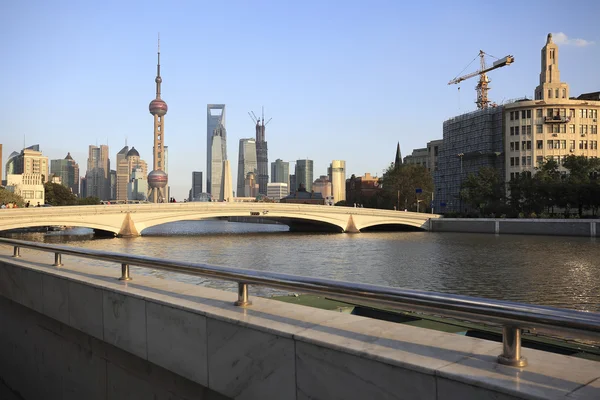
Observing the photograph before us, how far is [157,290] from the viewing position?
5488mm

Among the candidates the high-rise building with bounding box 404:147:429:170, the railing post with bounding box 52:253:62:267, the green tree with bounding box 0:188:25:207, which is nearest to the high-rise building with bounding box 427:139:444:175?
the high-rise building with bounding box 404:147:429:170

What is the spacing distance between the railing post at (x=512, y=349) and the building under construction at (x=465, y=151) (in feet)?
322

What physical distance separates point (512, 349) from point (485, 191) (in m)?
79.3

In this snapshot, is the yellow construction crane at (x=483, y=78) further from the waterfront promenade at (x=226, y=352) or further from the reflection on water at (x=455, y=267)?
the waterfront promenade at (x=226, y=352)

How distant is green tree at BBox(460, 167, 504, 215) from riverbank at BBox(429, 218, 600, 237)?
22.7 feet

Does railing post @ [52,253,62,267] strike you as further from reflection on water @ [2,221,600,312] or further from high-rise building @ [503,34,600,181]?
high-rise building @ [503,34,600,181]

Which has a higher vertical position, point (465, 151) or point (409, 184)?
point (465, 151)

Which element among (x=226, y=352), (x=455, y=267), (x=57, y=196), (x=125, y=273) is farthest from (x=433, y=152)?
(x=226, y=352)

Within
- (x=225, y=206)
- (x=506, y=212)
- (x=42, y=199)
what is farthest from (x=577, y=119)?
(x=42, y=199)

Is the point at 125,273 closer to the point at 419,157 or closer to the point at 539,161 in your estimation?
the point at 539,161

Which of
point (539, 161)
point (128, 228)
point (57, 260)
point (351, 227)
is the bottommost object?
point (351, 227)

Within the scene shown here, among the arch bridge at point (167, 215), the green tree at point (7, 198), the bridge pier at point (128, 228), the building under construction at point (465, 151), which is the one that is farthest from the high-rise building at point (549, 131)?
the green tree at point (7, 198)

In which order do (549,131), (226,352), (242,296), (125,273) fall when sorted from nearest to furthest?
(226,352) → (242,296) → (125,273) → (549,131)

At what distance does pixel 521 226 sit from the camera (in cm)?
6488
